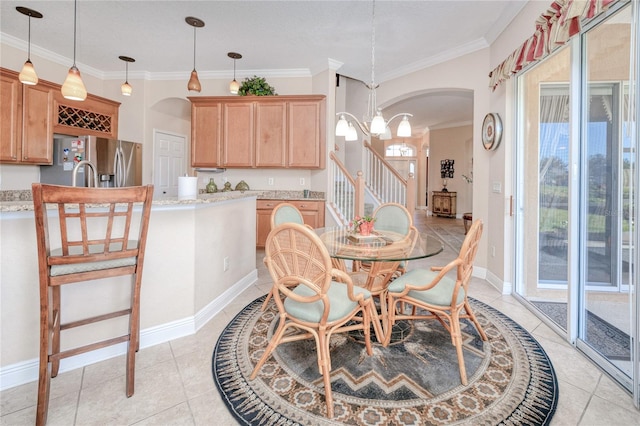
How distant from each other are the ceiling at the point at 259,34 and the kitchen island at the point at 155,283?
2.22m

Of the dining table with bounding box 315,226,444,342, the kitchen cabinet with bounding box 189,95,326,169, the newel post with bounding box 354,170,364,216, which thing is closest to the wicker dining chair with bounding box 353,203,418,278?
the dining table with bounding box 315,226,444,342

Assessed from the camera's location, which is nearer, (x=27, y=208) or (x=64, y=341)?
(x=27, y=208)

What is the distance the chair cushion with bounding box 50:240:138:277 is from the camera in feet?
Answer: 4.68

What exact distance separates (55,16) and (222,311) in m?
3.84

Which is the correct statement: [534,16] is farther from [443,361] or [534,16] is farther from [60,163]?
[60,163]

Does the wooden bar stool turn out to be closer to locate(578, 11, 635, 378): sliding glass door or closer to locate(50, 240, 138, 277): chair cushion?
locate(50, 240, 138, 277): chair cushion

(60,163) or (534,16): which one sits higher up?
(534,16)

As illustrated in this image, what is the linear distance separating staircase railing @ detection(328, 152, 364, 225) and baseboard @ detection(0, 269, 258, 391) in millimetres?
2123

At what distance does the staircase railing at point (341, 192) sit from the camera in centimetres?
454

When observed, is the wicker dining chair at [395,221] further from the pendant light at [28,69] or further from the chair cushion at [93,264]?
the pendant light at [28,69]

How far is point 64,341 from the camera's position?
183 cm

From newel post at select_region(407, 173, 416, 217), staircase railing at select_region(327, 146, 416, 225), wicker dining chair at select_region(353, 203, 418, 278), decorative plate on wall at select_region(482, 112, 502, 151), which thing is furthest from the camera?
newel post at select_region(407, 173, 416, 217)

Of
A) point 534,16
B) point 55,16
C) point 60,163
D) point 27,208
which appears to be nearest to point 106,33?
point 55,16

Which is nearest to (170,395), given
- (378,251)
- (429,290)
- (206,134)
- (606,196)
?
(378,251)
